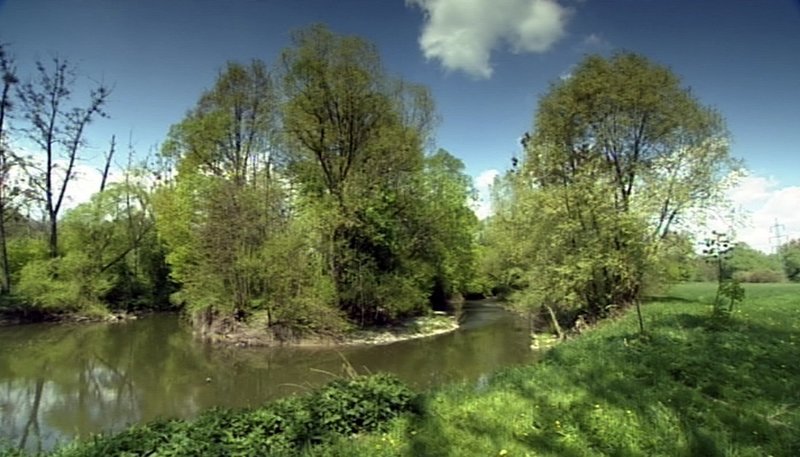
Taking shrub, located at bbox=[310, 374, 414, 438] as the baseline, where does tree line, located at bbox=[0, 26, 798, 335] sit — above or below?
above

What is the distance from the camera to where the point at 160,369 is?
49.9 feet

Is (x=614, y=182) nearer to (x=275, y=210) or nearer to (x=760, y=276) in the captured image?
(x=275, y=210)

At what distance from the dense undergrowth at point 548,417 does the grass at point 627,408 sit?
0.04 feet

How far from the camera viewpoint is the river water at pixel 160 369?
10281 mm

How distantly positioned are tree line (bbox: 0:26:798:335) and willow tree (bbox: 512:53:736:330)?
7 centimetres

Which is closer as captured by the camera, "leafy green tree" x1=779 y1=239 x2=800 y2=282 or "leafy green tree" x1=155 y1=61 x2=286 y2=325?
"leafy green tree" x1=155 y1=61 x2=286 y2=325

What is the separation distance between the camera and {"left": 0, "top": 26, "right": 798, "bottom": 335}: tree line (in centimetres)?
1703

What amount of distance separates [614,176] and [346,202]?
10.9 metres

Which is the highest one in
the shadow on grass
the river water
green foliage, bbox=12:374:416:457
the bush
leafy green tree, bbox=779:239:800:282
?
leafy green tree, bbox=779:239:800:282

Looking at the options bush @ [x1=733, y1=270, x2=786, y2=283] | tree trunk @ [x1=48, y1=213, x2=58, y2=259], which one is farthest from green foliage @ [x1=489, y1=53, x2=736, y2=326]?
tree trunk @ [x1=48, y1=213, x2=58, y2=259]

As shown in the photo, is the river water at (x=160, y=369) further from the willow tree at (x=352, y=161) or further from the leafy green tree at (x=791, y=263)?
the leafy green tree at (x=791, y=263)

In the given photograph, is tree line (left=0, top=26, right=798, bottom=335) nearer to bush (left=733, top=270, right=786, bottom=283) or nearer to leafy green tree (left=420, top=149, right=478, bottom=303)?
leafy green tree (left=420, top=149, right=478, bottom=303)

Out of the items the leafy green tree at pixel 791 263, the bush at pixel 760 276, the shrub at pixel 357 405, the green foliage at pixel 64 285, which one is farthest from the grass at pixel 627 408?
the leafy green tree at pixel 791 263

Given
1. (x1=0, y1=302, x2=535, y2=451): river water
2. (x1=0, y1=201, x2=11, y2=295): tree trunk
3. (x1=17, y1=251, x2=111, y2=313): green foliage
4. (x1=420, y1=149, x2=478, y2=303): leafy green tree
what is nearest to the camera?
(x1=0, y1=302, x2=535, y2=451): river water
